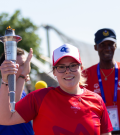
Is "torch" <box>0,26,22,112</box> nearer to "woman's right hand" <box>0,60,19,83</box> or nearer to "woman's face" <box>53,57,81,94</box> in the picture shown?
"woman's right hand" <box>0,60,19,83</box>

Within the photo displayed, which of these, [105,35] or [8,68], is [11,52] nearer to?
[8,68]

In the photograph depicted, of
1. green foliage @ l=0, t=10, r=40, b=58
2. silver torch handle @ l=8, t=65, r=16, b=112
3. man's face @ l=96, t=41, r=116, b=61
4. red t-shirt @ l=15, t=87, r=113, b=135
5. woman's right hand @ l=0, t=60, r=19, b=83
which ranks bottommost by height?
red t-shirt @ l=15, t=87, r=113, b=135

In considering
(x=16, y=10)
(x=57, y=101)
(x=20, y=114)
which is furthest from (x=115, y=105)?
(x=16, y=10)

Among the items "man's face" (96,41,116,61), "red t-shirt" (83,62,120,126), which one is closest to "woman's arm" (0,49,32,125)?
"red t-shirt" (83,62,120,126)

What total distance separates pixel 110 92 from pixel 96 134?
4.29 feet

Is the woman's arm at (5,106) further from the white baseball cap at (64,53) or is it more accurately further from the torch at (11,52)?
the white baseball cap at (64,53)

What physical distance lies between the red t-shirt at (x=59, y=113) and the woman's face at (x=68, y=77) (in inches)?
2.5

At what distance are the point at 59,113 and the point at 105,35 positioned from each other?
1.88 m

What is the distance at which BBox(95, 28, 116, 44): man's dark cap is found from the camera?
323 cm

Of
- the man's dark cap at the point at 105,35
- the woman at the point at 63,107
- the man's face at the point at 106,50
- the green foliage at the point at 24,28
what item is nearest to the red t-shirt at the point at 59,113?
the woman at the point at 63,107

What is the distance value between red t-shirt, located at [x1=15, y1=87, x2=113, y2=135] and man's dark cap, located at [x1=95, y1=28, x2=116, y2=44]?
155cm

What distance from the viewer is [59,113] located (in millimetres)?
1806

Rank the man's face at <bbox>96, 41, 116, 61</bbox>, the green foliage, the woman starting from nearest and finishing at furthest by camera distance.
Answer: the woman < the man's face at <bbox>96, 41, 116, 61</bbox> < the green foliage

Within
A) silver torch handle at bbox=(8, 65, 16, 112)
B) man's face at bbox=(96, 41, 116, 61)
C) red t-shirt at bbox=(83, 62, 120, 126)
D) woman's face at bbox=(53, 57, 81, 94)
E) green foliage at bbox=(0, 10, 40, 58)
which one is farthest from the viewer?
green foliage at bbox=(0, 10, 40, 58)
